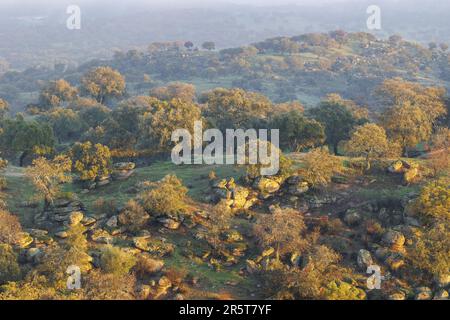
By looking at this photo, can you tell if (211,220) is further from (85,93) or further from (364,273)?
(85,93)

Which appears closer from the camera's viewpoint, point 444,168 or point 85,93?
point 444,168

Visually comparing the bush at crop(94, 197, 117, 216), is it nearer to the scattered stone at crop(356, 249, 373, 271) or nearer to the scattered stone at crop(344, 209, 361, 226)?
the scattered stone at crop(344, 209, 361, 226)

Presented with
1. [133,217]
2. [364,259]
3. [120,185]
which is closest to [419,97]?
[364,259]

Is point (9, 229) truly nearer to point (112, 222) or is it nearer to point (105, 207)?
point (112, 222)

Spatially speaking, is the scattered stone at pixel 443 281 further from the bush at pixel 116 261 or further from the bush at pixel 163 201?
the bush at pixel 116 261

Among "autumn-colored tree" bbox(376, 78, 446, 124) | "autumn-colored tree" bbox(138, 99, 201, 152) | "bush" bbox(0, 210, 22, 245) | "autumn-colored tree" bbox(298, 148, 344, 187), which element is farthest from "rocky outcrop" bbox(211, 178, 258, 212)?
"autumn-colored tree" bbox(376, 78, 446, 124)

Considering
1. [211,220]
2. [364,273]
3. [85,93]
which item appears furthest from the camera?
[85,93]
